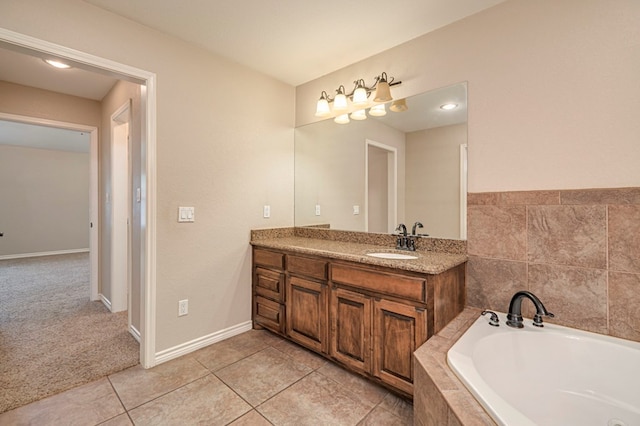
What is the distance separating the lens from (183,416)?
162cm

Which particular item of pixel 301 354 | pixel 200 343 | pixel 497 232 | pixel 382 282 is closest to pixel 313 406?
pixel 301 354

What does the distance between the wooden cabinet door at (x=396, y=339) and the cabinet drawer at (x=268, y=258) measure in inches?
38.2

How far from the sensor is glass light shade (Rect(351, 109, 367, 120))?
257 centimetres

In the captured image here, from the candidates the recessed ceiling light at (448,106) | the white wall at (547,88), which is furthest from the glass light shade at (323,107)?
the recessed ceiling light at (448,106)

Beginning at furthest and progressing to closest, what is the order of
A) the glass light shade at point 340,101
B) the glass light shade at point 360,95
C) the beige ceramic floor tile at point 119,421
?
the glass light shade at point 340,101 → the glass light shade at point 360,95 → the beige ceramic floor tile at point 119,421

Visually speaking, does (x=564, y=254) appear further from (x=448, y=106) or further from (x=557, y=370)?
(x=448, y=106)

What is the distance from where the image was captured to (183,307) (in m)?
2.30

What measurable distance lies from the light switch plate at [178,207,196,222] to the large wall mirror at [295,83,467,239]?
112 cm

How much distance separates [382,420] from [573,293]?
126 centimetres

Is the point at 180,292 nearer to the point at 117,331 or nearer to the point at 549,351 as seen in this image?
the point at 117,331

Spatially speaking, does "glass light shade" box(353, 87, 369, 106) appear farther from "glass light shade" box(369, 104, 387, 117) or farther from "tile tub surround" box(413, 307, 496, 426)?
"tile tub surround" box(413, 307, 496, 426)

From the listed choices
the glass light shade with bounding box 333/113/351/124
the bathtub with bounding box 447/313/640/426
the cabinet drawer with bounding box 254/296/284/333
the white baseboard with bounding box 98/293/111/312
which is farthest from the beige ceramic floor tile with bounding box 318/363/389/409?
the white baseboard with bounding box 98/293/111/312

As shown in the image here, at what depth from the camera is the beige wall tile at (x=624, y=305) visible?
1.44 m

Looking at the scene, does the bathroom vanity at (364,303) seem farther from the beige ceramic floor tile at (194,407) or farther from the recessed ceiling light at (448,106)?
the recessed ceiling light at (448,106)
